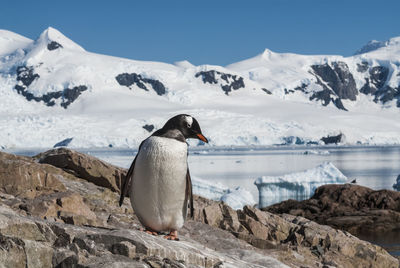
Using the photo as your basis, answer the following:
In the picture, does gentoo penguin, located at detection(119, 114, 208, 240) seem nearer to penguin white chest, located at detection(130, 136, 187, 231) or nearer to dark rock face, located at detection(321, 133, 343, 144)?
penguin white chest, located at detection(130, 136, 187, 231)

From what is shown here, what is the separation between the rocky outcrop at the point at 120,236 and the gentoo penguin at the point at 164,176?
378 mm

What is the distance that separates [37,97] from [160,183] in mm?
172461

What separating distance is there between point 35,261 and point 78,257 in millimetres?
300

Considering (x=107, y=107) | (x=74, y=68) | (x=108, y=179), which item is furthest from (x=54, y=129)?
(x=108, y=179)

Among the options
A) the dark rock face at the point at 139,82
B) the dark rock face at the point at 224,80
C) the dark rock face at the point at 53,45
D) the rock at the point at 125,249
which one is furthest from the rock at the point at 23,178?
the dark rock face at the point at 53,45

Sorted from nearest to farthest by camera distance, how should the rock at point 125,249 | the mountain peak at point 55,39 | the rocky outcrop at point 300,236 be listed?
the rock at point 125,249 → the rocky outcrop at point 300,236 → the mountain peak at point 55,39

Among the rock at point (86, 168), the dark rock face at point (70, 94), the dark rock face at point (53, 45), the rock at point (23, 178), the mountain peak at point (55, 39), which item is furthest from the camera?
the mountain peak at point (55, 39)

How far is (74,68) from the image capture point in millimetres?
159500

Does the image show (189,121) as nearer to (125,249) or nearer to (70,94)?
(125,249)

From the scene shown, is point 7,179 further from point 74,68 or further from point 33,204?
point 74,68

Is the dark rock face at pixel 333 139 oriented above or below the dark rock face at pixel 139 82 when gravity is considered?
below

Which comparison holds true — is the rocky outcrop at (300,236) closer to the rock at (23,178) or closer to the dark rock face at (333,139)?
the rock at (23,178)

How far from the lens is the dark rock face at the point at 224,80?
Answer: 191m

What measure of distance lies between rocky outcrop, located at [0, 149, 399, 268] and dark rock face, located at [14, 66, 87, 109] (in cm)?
15750
